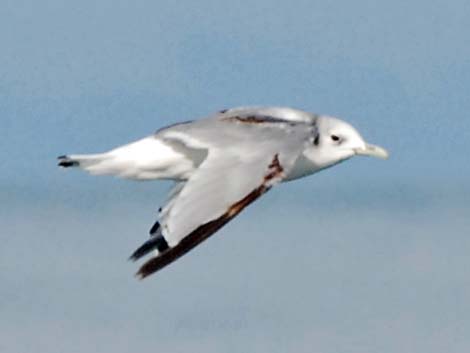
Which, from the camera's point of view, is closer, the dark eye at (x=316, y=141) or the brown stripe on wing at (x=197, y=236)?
the brown stripe on wing at (x=197, y=236)

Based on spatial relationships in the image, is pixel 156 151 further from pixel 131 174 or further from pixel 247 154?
pixel 247 154

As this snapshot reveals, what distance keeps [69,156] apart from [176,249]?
4.71m

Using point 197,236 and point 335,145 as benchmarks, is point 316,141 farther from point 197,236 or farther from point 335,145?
point 197,236

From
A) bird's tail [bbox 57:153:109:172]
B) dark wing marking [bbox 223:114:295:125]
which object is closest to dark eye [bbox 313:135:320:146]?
dark wing marking [bbox 223:114:295:125]

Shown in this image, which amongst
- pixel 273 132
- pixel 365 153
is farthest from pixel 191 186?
pixel 365 153

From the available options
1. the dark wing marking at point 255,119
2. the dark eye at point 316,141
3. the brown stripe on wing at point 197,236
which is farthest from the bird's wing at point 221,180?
the dark eye at point 316,141

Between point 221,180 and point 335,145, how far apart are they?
4635mm

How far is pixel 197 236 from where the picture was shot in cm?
2344

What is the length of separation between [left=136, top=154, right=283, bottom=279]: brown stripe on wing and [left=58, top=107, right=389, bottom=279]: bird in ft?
0.03

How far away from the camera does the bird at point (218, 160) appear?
23.9 meters

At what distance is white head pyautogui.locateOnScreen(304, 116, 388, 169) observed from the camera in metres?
28.9

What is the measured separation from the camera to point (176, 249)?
23.4 meters

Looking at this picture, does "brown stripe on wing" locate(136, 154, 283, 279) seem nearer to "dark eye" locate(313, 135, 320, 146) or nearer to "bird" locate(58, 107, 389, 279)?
"bird" locate(58, 107, 389, 279)

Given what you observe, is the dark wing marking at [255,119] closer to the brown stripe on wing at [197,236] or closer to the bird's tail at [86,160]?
the bird's tail at [86,160]
